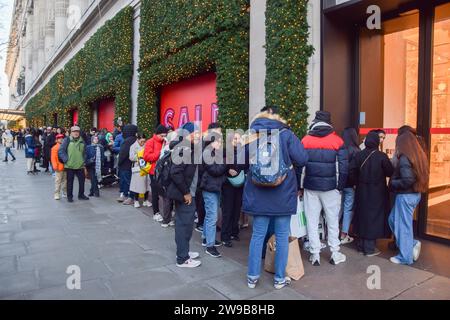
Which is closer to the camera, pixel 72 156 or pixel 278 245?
pixel 278 245

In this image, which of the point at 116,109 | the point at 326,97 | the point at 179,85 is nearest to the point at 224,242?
the point at 326,97

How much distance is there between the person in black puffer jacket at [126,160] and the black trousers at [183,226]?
4.62 m

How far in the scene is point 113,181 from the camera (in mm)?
12039

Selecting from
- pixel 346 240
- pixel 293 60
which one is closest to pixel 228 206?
pixel 346 240

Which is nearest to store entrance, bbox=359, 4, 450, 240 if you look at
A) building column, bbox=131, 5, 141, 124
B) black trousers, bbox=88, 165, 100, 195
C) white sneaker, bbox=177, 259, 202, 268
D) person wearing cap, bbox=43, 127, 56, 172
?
white sneaker, bbox=177, 259, 202, 268

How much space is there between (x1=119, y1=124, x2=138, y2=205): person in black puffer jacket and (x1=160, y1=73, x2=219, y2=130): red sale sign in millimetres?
1985

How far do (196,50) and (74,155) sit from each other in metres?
4.09

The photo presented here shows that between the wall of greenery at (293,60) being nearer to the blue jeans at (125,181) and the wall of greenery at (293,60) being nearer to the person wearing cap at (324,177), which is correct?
the person wearing cap at (324,177)

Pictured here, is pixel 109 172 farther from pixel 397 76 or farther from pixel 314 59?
pixel 397 76

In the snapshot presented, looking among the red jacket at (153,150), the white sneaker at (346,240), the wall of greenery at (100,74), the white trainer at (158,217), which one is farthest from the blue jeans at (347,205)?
the wall of greenery at (100,74)

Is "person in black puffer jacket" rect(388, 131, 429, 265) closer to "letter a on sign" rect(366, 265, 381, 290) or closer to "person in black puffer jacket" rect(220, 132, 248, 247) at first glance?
"letter a on sign" rect(366, 265, 381, 290)

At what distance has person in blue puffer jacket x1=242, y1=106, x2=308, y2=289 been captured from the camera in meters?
4.00

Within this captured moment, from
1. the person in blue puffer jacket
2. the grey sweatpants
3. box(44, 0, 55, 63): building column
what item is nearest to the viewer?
the person in blue puffer jacket

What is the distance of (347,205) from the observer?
18.7ft
